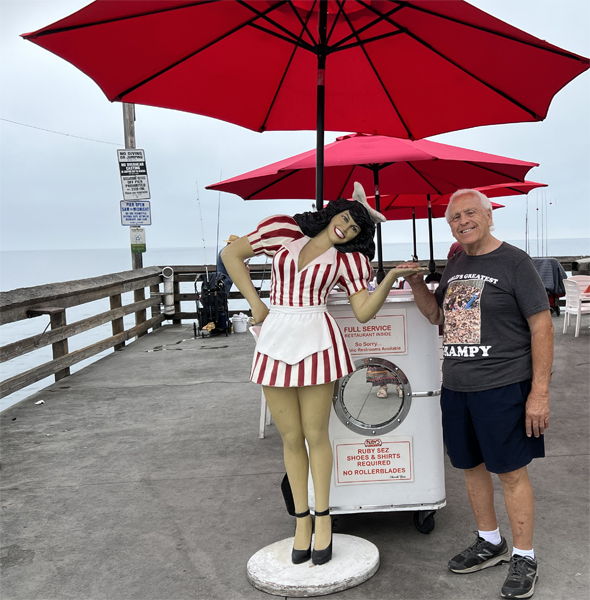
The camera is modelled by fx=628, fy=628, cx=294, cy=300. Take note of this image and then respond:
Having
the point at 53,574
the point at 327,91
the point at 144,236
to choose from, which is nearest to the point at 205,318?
the point at 144,236

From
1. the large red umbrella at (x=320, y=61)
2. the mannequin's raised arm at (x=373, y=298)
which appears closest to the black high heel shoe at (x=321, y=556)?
the mannequin's raised arm at (x=373, y=298)

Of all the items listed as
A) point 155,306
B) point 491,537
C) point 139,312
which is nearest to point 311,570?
point 491,537

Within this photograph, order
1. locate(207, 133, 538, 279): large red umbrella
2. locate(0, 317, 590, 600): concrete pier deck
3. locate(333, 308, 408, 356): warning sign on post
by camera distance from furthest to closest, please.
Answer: locate(207, 133, 538, 279): large red umbrella, locate(333, 308, 408, 356): warning sign on post, locate(0, 317, 590, 600): concrete pier deck

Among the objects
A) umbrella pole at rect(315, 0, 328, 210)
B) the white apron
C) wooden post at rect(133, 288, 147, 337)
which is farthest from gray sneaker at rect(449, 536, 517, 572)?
wooden post at rect(133, 288, 147, 337)

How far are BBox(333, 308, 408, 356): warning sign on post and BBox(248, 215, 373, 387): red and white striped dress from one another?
235 millimetres

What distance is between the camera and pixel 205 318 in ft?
31.3

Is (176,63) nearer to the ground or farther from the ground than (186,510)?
farther from the ground

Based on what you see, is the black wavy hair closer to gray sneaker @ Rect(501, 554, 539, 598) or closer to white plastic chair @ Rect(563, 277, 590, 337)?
gray sneaker @ Rect(501, 554, 539, 598)

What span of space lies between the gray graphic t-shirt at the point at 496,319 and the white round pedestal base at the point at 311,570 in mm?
836

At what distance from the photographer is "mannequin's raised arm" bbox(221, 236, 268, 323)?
2621mm

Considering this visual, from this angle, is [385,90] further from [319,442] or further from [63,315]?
[63,315]

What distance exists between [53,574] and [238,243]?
1.62 meters

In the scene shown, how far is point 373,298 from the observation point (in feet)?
8.25

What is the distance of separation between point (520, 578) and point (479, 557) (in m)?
0.24
